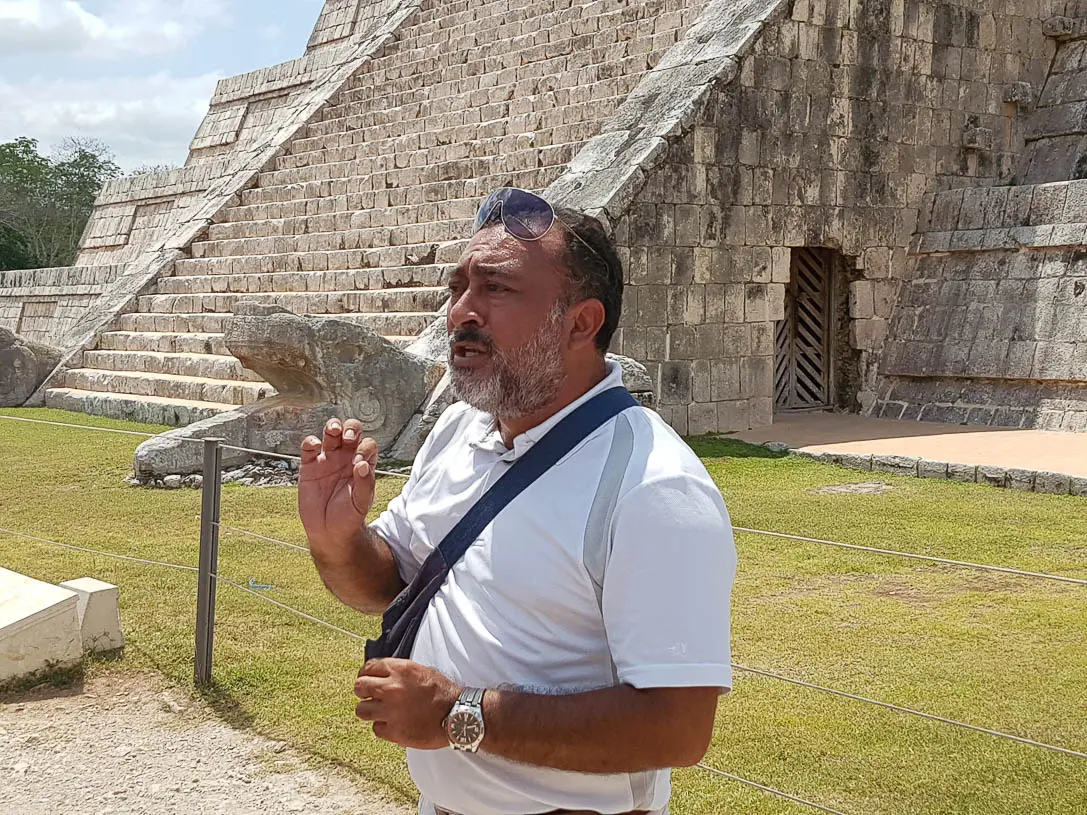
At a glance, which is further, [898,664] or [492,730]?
[898,664]

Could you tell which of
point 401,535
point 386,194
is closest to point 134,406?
point 386,194

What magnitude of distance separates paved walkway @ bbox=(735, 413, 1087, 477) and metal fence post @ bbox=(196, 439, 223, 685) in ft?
18.6

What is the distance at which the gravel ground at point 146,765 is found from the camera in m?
3.45

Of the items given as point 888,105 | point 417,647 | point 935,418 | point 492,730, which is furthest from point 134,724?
point 888,105

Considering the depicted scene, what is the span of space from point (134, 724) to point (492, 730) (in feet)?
9.18

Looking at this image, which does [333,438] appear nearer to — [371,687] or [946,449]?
[371,687]

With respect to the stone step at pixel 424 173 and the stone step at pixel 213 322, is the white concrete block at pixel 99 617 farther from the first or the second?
the stone step at pixel 424 173

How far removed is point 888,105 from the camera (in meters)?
11.3

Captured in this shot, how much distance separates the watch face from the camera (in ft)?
5.42

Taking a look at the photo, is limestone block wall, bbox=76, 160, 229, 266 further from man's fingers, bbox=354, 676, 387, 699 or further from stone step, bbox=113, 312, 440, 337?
man's fingers, bbox=354, 676, 387, 699

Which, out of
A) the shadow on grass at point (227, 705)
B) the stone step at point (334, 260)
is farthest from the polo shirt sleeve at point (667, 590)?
the stone step at point (334, 260)

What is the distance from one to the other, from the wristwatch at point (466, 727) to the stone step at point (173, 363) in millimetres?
9270

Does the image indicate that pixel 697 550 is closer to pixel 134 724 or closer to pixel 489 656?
pixel 489 656

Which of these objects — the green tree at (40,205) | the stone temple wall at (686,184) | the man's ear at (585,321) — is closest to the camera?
the man's ear at (585,321)
